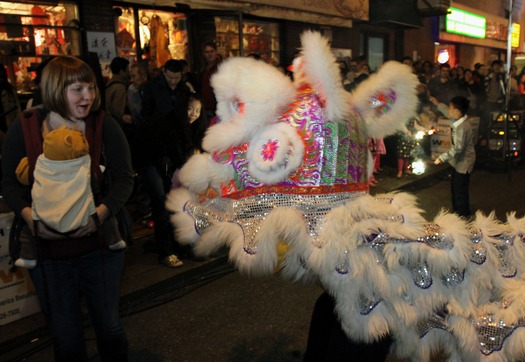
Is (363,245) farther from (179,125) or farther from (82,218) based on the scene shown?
(179,125)

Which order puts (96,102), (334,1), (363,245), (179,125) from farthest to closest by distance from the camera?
(334,1) → (179,125) → (96,102) → (363,245)

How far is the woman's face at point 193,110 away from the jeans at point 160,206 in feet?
2.13

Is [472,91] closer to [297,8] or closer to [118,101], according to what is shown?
[297,8]

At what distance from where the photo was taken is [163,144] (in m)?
4.50

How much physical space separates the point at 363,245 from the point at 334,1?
1206cm

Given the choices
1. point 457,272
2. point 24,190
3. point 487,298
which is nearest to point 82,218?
point 24,190

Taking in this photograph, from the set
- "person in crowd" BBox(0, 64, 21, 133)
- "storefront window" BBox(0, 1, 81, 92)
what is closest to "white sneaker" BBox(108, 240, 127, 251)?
"person in crowd" BBox(0, 64, 21, 133)

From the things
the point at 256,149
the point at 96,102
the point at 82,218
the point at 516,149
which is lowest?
the point at 516,149

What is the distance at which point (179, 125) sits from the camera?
446 cm

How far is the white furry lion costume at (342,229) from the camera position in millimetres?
1750

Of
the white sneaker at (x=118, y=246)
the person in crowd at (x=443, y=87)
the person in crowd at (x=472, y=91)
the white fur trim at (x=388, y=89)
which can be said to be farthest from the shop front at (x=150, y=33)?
the person in crowd at (x=472, y=91)

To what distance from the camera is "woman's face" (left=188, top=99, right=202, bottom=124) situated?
178 inches

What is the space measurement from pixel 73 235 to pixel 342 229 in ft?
4.54

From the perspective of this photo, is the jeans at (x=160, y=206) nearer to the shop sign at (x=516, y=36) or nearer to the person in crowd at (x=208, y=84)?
the person in crowd at (x=208, y=84)
